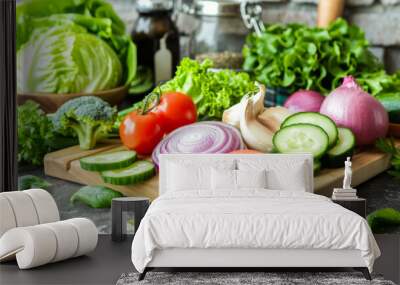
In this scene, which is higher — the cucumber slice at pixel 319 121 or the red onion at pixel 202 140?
the cucumber slice at pixel 319 121

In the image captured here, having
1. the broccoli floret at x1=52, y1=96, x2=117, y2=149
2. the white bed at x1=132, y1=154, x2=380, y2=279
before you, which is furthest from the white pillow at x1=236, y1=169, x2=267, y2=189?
the broccoli floret at x1=52, y1=96, x2=117, y2=149

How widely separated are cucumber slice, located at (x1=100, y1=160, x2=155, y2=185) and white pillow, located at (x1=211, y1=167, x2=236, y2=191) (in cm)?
46

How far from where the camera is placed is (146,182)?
10.7ft

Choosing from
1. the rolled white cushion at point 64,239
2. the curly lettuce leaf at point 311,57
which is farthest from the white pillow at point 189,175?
the curly lettuce leaf at point 311,57

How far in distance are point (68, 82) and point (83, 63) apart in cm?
15

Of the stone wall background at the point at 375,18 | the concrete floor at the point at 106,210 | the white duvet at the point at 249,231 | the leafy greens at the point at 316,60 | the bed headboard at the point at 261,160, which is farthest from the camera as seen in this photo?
the stone wall background at the point at 375,18

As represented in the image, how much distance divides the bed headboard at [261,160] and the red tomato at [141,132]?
0.57 meters

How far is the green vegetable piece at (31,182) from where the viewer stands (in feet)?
11.3

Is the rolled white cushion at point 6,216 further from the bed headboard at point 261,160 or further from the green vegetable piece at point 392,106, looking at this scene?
the green vegetable piece at point 392,106

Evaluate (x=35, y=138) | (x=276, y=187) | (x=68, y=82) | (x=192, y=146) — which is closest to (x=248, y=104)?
(x=192, y=146)

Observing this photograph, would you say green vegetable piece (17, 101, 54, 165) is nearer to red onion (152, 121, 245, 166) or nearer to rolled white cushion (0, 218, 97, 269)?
red onion (152, 121, 245, 166)

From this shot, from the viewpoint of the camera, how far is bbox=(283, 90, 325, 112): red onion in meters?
3.92

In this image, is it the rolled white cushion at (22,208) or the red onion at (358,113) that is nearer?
the rolled white cushion at (22,208)

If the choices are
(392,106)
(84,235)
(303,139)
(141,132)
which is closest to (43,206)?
(84,235)
